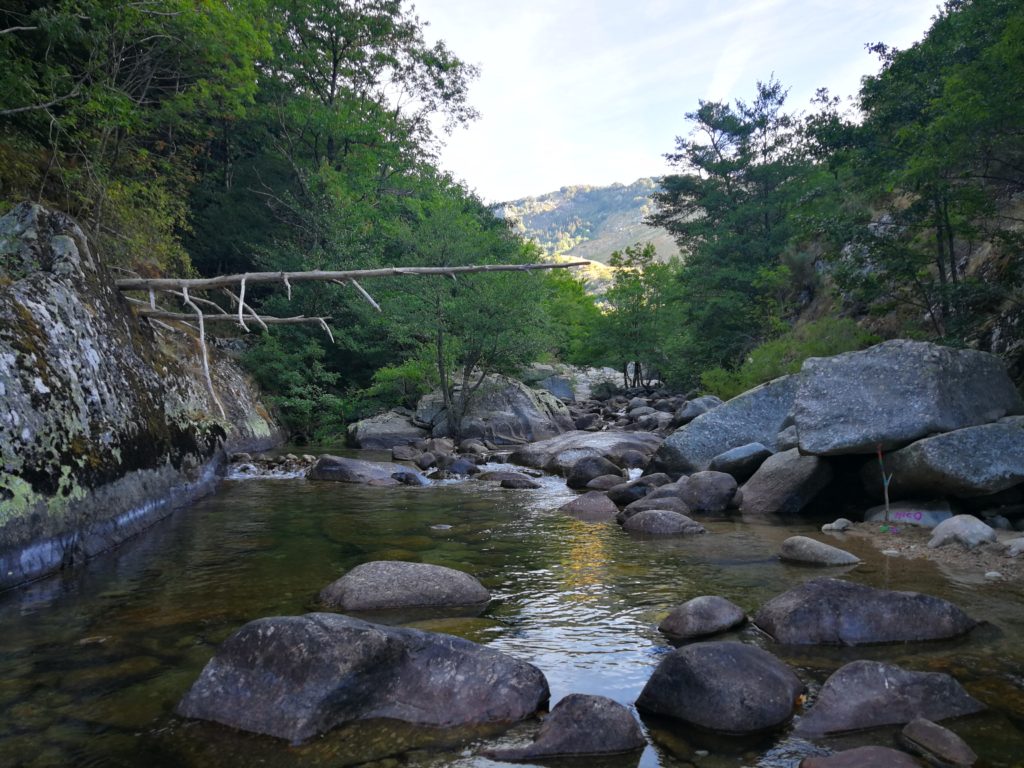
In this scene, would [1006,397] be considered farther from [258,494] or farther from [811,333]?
[258,494]

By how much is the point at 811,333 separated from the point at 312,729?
52.5 feet

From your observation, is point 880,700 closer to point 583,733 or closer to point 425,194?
point 583,733

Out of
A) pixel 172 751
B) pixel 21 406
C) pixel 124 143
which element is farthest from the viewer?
pixel 124 143

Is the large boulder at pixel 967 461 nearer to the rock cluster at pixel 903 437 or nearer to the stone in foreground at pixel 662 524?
the rock cluster at pixel 903 437

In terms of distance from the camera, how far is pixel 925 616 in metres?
4.25

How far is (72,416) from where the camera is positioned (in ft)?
20.4

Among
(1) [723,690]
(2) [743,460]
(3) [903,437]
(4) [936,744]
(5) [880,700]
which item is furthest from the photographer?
(2) [743,460]

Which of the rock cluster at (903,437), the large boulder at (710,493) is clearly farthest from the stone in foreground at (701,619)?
the large boulder at (710,493)

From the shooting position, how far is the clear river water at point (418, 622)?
2.95m

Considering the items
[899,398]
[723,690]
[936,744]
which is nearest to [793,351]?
[899,398]

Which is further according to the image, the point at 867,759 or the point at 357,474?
the point at 357,474

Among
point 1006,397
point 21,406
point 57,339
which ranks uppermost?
point 57,339

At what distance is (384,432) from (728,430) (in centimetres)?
1168

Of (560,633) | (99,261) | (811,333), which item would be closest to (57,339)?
(99,261)
